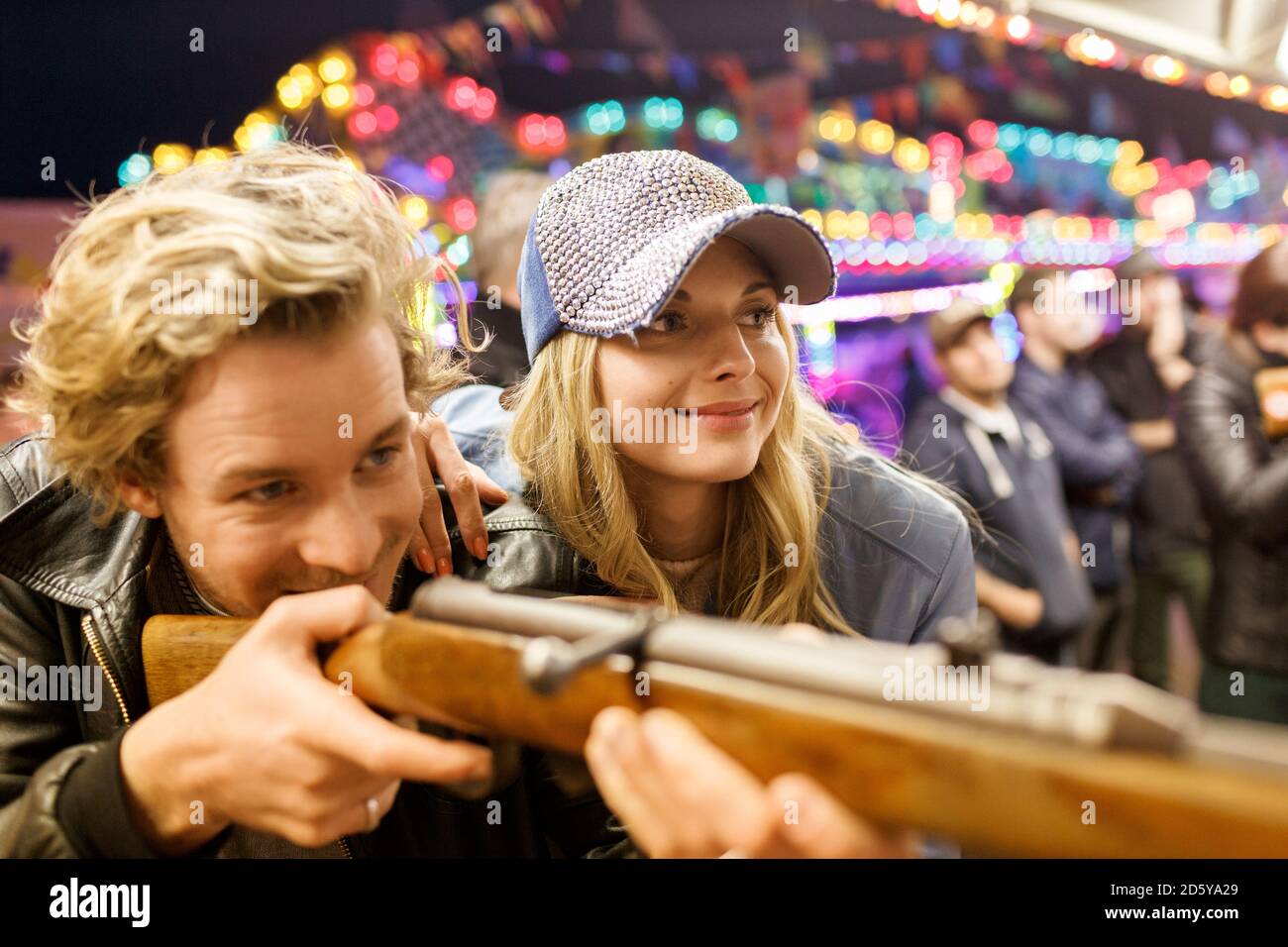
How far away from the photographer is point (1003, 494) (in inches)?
110

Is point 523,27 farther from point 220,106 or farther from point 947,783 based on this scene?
point 947,783

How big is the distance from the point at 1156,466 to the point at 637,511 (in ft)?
9.20

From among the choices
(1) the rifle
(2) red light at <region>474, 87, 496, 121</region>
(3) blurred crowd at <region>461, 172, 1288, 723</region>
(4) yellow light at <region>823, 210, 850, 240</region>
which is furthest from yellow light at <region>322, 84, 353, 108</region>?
(1) the rifle

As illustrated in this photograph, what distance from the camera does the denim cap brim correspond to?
124 cm

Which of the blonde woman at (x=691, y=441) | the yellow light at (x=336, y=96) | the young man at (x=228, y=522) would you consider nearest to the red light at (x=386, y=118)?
the yellow light at (x=336, y=96)

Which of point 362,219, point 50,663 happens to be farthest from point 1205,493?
point 50,663

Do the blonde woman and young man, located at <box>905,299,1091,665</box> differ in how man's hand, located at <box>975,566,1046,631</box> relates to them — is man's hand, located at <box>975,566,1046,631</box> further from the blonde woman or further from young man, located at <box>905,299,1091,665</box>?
the blonde woman

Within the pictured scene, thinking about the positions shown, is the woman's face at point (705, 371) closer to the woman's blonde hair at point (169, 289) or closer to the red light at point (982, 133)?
the woman's blonde hair at point (169, 289)

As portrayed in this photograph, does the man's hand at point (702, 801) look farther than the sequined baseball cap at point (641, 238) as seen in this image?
No

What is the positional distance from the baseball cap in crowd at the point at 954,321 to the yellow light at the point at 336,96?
220 centimetres

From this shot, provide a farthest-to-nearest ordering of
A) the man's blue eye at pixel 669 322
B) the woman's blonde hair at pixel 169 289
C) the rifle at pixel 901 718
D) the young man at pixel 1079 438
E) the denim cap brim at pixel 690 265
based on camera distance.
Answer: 1. the young man at pixel 1079 438
2. the man's blue eye at pixel 669 322
3. the denim cap brim at pixel 690 265
4. the woman's blonde hair at pixel 169 289
5. the rifle at pixel 901 718

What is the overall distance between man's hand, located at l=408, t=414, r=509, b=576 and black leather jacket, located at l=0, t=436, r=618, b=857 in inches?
1.2

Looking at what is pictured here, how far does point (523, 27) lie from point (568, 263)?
278cm

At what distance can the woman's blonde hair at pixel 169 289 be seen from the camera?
40.1 inches
